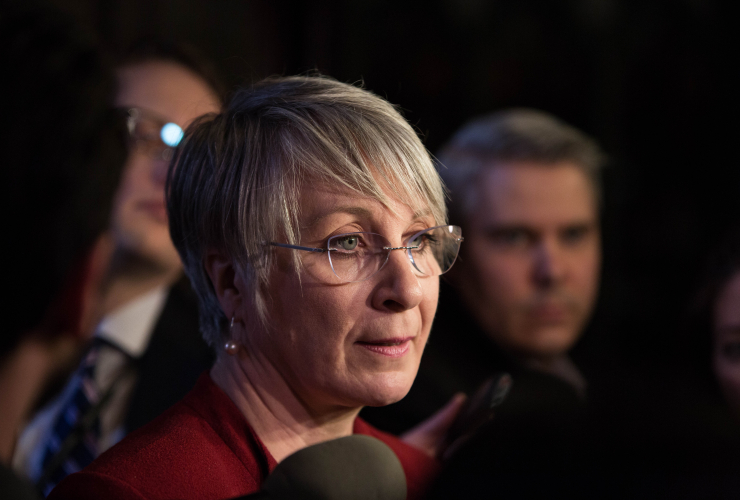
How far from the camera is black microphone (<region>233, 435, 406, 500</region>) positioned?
79 cm

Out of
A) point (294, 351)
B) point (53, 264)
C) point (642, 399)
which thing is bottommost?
point (642, 399)

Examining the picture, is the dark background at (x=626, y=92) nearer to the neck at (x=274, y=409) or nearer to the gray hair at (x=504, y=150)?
the gray hair at (x=504, y=150)

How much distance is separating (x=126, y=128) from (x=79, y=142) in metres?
0.13

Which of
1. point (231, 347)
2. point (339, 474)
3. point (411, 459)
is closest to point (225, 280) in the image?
point (231, 347)

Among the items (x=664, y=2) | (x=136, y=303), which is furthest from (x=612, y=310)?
(x=136, y=303)

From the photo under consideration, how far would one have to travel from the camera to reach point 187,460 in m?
0.85

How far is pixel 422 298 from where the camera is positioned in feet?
3.09

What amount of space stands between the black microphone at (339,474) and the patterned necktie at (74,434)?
806 mm

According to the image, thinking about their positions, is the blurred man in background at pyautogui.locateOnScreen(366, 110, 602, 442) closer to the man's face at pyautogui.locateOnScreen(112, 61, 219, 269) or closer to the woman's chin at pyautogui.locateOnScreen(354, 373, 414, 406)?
the man's face at pyautogui.locateOnScreen(112, 61, 219, 269)

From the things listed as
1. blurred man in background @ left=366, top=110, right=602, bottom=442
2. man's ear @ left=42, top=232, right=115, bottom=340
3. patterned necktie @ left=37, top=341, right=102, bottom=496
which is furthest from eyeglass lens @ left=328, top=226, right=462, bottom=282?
man's ear @ left=42, top=232, right=115, bottom=340

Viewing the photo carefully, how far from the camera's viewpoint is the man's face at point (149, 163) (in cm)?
178

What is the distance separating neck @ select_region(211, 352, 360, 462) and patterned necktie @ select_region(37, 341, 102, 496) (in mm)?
661

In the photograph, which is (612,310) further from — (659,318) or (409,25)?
(409,25)

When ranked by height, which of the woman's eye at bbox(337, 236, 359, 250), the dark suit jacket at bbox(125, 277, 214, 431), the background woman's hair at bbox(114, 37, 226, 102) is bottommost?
the dark suit jacket at bbox(125, 277, 214, 431)
